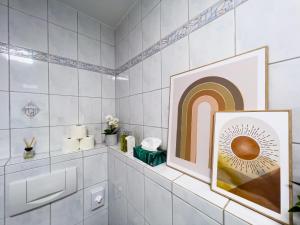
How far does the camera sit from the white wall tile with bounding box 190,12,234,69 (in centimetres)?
64

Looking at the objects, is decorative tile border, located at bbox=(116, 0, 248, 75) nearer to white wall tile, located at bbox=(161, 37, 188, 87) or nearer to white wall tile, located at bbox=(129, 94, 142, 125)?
white wall tile, located at bbox=(161, 37, 188, 87)

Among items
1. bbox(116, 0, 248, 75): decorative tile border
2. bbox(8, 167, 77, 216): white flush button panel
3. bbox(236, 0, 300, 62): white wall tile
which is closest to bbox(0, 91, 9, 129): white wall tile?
bbox(8, 167, 77, 216): white flush button panel

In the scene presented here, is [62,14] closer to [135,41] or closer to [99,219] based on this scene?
[135,41]

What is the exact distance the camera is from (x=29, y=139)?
1.13m

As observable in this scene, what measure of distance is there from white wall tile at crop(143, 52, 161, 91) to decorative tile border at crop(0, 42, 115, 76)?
26.4 inches

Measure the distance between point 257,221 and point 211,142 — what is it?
0.31 m

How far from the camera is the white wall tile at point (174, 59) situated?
33.0 inches

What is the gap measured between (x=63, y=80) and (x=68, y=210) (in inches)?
46.0

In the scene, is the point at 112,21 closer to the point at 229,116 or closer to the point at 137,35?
the point at 137,35

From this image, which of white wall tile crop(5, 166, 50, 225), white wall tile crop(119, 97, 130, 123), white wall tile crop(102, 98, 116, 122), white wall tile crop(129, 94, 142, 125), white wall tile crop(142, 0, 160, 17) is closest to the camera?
white wall tile crop(5, 166, 50, 225)

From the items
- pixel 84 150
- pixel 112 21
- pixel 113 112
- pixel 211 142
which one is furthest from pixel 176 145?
pixel 112 21

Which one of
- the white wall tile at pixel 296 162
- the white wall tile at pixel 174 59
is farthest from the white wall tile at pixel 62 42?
the white wall tile at pixel 296 162

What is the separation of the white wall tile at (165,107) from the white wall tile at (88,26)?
3.70ft

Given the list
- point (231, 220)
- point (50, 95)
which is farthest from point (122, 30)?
point (231, 220)
